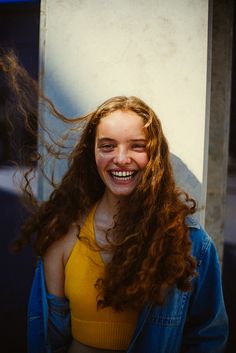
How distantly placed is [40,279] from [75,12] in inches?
53.6

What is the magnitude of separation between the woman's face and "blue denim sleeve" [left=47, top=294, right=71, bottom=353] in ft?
1.80

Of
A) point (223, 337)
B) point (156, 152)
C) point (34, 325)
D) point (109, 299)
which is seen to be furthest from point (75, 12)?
point (223, 337)

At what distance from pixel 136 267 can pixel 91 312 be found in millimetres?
265

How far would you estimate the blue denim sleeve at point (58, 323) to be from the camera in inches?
64.7

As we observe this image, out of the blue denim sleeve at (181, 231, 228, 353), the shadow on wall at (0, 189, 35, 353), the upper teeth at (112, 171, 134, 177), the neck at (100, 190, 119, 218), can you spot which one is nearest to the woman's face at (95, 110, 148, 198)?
the upper teeth at (112, 171, 134, 177)

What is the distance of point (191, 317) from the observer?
160cm

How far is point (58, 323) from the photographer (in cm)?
166

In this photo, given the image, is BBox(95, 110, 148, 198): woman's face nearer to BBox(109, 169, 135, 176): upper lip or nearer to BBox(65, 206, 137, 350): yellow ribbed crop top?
BBox(109, 169, 135, 176): upper lip

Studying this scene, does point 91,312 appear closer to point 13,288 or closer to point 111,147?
point 111,147

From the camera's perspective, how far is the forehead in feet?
5.02

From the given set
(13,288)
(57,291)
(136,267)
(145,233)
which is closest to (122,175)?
(145,233)

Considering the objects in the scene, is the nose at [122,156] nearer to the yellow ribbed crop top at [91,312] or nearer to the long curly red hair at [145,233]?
the long curly red hair at [145,233]

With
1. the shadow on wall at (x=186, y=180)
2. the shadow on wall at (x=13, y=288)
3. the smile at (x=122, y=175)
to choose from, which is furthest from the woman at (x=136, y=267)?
the shadow on wall at (x=13, y=288)

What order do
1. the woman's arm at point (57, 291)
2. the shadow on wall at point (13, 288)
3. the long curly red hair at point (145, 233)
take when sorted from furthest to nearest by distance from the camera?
the shadow on wall at point (13, 288), the woman's arm at point (57, 291), the long curly red hair at point (145, 233)
